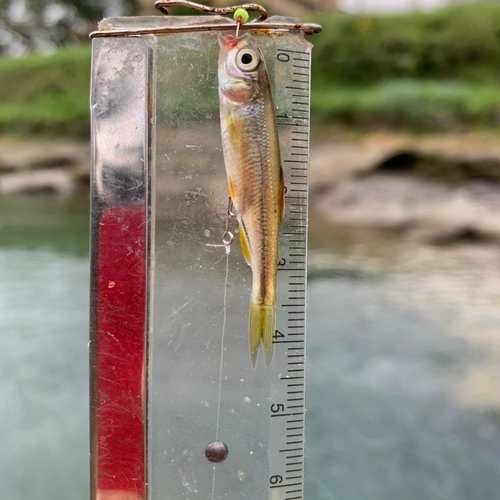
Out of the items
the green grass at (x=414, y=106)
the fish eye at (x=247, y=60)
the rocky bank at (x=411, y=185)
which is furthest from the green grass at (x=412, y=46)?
the fish eye at (x=247, y=60)

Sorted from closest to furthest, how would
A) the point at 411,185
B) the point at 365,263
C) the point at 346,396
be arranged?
1. the point at 346,396
2. the point at 365,263
3. the point at 411,185

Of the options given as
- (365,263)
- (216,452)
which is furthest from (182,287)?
(365,263)

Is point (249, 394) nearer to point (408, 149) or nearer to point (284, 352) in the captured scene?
point (284, 352)

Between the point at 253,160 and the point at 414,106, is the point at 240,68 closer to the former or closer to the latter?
the point at 253,160

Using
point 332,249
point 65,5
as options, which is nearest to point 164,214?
point 332,249

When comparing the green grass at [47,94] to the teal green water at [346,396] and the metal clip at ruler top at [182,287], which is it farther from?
the metal clip at ruler top at [182,287]

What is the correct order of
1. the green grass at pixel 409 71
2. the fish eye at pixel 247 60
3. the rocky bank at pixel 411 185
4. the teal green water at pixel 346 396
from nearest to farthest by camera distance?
the fish eye at pixel 247 60 → the teal green water at pixel 346 396 → the rocky bank at pixel 411 185 → the green grass at pixel 409 71

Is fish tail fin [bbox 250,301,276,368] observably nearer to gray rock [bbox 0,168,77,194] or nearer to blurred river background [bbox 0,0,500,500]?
blurred river background [bbox 0,0,500,500]
